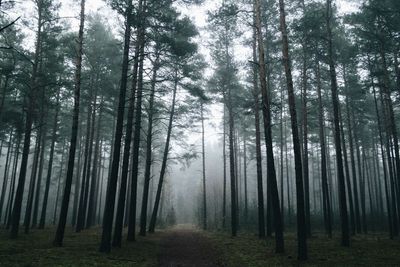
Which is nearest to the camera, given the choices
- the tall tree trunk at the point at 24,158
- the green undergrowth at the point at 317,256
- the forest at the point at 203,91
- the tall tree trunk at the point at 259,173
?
the green undergrowth at the point at 317,256

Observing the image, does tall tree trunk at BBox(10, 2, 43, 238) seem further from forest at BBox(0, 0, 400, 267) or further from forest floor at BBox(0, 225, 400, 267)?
forest floor at BBox(0, 225, 400, 267)

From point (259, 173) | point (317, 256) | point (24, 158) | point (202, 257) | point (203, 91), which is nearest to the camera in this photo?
point (317, 256)

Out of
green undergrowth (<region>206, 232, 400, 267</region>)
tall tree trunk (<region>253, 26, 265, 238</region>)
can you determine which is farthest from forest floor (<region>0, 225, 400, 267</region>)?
tall tree trunk (<region>253, 26, 265, 238</region>)

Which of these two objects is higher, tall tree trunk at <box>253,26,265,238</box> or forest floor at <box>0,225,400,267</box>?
tall tree trunk at <box>253,26,265,238</box>

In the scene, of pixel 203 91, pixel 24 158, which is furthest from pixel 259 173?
pixel 24 158

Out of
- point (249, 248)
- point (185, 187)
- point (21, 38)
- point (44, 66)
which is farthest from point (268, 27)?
point (185, 187)

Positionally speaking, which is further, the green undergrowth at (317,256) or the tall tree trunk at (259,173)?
the tall tree trunk at (259,173)

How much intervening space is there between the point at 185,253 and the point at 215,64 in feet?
47.3

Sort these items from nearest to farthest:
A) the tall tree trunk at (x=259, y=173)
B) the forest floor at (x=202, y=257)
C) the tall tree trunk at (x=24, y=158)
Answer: the forest floor at (x=202, y=257) < the tall tree trunk at (x=24, y=158) < the tall tree trunk at (x=259, y=173)

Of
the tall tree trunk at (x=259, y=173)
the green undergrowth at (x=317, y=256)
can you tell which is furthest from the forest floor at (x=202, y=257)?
the tall tree trunk at (x=259, y=173)

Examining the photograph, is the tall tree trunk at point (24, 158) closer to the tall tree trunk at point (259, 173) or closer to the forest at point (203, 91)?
the forest at point (203, 91)

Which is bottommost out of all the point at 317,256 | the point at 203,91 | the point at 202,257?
the point at 202,257

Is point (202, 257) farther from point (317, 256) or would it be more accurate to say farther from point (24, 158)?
point (24, 158)

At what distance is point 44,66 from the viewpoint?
18.4m
